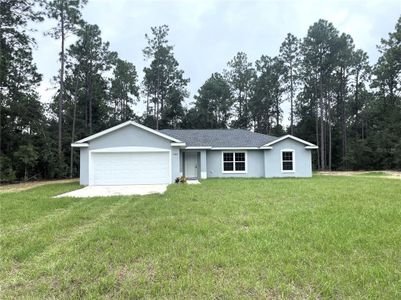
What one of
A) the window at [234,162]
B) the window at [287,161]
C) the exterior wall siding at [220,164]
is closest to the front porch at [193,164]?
the exterior wall siding at [220,164]

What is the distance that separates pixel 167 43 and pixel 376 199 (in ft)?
110

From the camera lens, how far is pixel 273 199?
9578 mm

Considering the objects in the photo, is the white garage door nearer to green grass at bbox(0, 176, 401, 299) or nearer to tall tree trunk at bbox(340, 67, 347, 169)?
green grass at bbox(0, 176, 401, 299)

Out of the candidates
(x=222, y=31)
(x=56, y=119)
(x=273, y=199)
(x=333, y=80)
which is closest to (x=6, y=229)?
(x=273, y=199)

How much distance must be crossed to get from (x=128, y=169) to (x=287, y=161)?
35.3 ft

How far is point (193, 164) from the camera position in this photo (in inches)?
820

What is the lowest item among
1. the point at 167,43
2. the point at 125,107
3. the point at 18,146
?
the point at 18,146

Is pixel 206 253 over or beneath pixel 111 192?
beneath

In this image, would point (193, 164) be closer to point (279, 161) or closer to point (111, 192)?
point (279, 161)

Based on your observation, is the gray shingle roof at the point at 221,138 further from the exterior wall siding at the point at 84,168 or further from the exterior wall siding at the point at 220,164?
the exterior wall siding at the point at 84,168

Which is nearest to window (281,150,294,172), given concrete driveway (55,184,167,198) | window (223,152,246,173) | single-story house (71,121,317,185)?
single-story house (71,121,317,185)

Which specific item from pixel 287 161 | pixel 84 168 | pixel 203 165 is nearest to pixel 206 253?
pixel 84 168

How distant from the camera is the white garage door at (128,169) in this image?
16609mm

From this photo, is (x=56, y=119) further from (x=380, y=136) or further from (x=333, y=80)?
(x=380, y=136)
